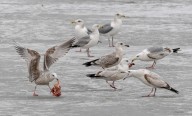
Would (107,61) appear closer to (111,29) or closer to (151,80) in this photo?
(151,80)

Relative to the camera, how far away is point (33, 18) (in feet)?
71.1

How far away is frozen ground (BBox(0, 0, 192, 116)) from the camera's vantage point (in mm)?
10602

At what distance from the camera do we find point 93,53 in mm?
16391

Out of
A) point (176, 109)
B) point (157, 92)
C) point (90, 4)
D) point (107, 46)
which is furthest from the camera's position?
point (90, 4)

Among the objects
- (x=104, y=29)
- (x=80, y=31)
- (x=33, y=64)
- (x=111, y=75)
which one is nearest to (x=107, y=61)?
(x=111, y=75)

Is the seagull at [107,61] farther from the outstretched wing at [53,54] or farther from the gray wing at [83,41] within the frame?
the gray wing at [83,41]

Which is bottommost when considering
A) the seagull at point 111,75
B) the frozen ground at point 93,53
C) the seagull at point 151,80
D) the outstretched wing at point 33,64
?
the frozen ground at point 93,53

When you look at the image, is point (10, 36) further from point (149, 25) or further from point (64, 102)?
point (64, 102)

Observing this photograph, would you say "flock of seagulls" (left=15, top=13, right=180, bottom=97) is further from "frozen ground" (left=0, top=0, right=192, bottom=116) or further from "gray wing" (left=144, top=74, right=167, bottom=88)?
"frozen ground" (left=0, top=0, right=192, bottom=116)

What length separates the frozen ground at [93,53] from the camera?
417 inches

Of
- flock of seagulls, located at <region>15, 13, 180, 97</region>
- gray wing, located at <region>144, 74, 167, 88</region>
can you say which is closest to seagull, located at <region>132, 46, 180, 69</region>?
flock of seagulls, located at <region>15, 13, 180, 97</region>

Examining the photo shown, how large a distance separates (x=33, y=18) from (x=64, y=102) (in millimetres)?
10974

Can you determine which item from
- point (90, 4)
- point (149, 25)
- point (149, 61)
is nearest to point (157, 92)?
point (149, 61)

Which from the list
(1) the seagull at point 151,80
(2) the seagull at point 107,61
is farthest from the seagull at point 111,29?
(1) the seagull at point 151,80
